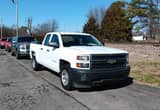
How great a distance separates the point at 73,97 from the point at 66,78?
111 cm

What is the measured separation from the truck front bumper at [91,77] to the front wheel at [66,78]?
0.25 m

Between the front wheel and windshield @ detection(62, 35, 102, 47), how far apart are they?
109 centimetres

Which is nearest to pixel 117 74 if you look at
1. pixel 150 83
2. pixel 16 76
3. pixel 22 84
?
pixel 150 83

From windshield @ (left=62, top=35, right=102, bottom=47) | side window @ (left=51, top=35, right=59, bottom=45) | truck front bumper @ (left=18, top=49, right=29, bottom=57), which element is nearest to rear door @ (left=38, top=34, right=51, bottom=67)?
side window @ (left=51, top=35, right=59, bottom=45)

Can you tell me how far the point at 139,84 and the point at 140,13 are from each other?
49313 mm

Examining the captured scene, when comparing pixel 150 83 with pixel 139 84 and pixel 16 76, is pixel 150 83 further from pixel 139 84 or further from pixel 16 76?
pixel 16 76

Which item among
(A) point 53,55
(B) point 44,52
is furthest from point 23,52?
(A) point 53,55

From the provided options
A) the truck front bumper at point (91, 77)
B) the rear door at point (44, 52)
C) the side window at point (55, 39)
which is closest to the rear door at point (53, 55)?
the side window at point (55, 39)

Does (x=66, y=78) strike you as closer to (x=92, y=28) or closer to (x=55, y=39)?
(x=55, y=39)

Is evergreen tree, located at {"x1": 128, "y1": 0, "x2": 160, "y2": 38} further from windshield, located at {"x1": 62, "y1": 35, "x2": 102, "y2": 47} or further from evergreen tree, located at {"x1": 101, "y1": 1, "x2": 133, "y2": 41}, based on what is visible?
windshield, located at {"x1": 62, "y1": 35, "x2": 102, "y2": 47}

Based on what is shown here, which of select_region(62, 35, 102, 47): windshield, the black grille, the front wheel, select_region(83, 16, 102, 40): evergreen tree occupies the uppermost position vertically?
select_region(83, 16, 102, 40): evergreen tree

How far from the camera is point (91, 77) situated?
27.1ft

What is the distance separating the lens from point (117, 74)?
8.62m

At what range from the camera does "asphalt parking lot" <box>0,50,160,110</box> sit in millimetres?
7031
